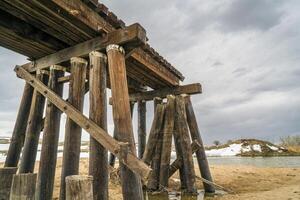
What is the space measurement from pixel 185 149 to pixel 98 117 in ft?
11.3

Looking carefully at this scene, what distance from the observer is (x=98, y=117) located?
13.0 feet

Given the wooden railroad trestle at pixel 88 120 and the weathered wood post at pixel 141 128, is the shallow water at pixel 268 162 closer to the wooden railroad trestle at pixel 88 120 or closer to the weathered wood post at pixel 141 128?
the weathered wood post at pixel 141 128

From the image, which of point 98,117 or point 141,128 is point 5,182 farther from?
point 141,128

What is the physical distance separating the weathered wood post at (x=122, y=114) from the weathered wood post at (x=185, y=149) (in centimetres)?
311

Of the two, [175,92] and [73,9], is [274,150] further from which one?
[73,9]

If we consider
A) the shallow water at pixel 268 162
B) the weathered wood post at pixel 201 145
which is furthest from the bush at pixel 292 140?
the weathered wood post at pixel 201 145

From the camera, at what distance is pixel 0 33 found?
4309mm

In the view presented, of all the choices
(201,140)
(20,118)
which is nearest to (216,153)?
(201,140)

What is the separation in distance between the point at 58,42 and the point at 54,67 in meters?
0.59

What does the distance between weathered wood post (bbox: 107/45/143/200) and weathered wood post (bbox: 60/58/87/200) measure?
829 mm

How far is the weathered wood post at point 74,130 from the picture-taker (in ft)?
12.9

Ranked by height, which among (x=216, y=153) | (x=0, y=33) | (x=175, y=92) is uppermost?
(x=0, y=33)

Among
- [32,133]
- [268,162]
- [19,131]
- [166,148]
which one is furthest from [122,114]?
[268,162]

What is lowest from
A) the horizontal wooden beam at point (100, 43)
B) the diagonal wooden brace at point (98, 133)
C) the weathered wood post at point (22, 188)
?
the weathered wood post at point (22, 188)
